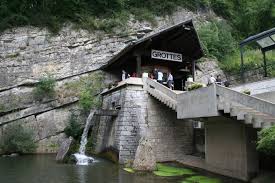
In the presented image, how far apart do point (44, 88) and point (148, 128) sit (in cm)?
985

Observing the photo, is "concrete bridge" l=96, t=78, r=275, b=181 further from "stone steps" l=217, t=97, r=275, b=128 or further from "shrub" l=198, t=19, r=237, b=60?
"shrub" l=198, t=19, r=237, b=60

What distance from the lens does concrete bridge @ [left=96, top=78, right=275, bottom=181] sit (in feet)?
44.7

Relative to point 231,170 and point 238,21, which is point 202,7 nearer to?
point 238,21

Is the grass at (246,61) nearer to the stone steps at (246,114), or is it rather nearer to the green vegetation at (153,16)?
the green vegetation at (153,16)

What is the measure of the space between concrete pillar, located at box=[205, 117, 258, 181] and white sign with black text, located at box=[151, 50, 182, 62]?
7539mm

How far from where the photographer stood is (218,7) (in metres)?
41.0

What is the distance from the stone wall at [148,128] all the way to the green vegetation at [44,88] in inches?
276

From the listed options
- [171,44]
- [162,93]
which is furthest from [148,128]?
[171,44]

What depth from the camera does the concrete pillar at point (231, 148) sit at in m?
15.6

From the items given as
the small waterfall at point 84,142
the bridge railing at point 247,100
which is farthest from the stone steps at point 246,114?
the small waterfall at point 84,142

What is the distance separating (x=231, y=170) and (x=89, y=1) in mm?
22487

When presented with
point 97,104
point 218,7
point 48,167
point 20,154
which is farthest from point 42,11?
point 218,7

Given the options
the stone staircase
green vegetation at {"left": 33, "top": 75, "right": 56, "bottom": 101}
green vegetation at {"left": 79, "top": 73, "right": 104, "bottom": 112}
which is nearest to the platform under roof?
green vegetation at {"left": 79, "top": 73, "right": 104, "bottom": 112}

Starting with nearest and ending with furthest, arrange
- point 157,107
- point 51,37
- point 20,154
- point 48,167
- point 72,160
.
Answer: point 48,167, point 72,160, point 157,107, point 20,154, point 51,37
